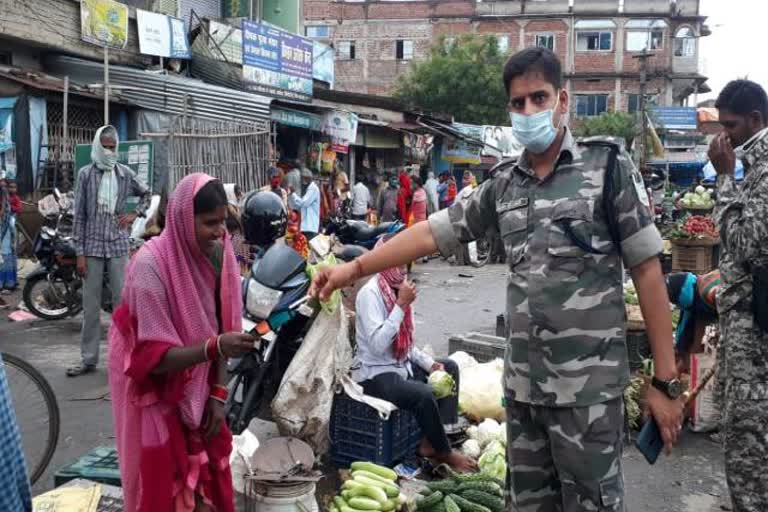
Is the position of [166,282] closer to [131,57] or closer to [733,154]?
[733,154]

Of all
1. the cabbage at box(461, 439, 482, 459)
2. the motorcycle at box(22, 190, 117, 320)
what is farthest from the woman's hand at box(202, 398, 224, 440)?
the motorcycle at box(22, 190, 117, 320)

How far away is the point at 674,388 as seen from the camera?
237 centimetres

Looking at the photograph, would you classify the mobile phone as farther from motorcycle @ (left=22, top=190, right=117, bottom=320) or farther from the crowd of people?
motorcycle @ (left=22, top=190, right=117, bottom=320)

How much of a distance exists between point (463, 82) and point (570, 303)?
31.2 metres

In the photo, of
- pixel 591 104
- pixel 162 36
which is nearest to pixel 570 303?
pixel 162 36

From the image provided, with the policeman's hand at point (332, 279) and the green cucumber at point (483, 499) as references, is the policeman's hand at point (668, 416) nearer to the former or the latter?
the policeman's hand at point (332, 279)

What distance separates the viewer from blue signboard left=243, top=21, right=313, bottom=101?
14250 millimetres

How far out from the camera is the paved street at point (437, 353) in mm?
4430

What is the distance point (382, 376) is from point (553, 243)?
7.08 ft

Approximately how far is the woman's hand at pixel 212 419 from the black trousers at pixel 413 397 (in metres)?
1.61

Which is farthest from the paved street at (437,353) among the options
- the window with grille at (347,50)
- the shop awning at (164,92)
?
the window with grille at (347,50)

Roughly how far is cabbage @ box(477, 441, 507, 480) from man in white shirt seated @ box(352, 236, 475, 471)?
0.33ft

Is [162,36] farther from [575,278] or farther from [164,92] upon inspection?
[575,278]

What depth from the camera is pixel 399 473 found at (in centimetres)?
426
